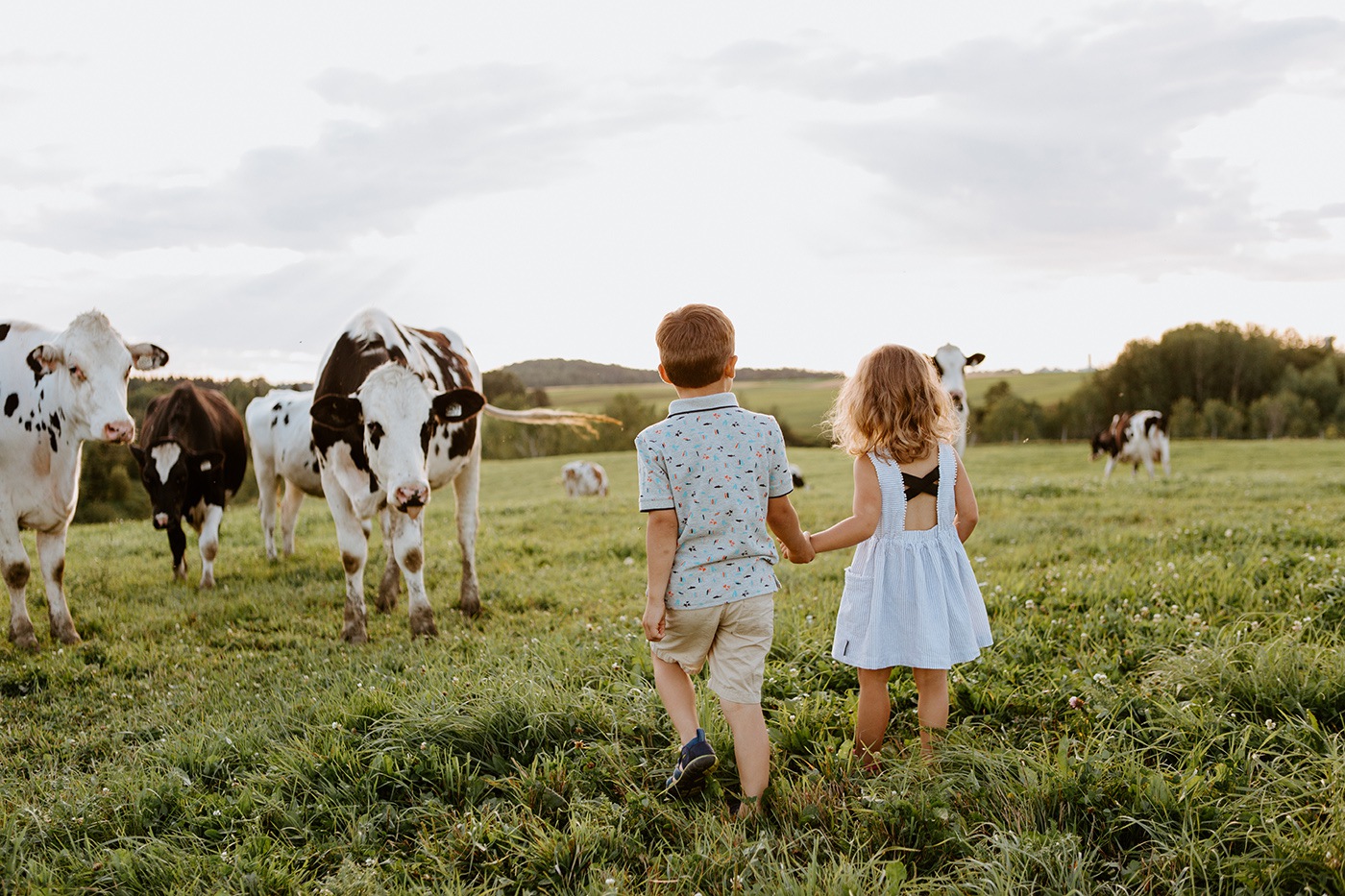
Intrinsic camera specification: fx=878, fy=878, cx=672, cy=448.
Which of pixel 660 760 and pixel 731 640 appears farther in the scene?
pixel 660 760

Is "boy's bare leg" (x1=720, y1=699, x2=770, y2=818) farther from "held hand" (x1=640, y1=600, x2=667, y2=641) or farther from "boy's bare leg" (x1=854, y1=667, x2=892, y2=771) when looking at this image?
"boy's bare leg" (x1=854, y1=667, x2=892, y2=771)

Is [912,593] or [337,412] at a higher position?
Result: [337,412]

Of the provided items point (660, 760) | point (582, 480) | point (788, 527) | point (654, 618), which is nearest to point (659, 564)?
point (654, 618)

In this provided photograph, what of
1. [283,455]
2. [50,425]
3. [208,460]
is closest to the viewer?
[50,425]

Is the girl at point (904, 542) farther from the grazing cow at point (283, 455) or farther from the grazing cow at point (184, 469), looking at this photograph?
the grazing cow at point (184, 469)

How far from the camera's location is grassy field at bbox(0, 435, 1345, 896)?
3.04 m

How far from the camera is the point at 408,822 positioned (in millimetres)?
3525

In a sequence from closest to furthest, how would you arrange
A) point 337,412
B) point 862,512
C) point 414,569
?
1. point 862,512
2. point 337,412
3. point 414,569

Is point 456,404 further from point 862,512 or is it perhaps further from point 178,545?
point 178,545

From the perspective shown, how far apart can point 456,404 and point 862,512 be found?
13.7ft

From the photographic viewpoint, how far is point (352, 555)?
703 centimetres

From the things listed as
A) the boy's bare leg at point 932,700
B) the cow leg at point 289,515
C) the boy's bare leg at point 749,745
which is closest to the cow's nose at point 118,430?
the cow leg at point 289,515

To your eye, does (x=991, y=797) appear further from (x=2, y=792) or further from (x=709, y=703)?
(x=2, y=792)

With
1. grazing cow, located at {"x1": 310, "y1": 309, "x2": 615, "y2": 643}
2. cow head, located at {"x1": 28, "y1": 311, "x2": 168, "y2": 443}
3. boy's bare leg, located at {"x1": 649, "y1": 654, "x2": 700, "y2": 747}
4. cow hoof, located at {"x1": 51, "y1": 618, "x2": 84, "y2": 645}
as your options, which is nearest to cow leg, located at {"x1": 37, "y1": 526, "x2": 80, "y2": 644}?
cow hoof, located at {"x1": 51, "y1": 618, "x2": 84, "y2": 645}
